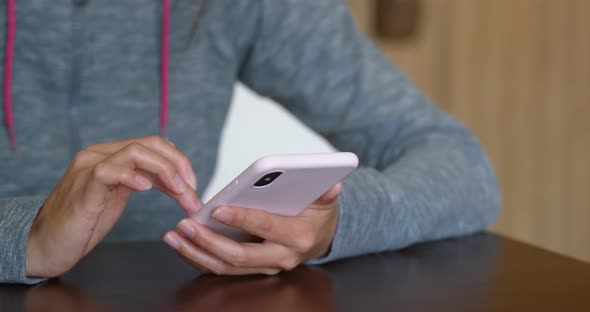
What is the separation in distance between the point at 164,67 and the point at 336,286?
596 millimetres

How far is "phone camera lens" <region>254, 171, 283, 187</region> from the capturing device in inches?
23.9

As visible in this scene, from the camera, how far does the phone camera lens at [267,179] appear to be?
1.99 ft

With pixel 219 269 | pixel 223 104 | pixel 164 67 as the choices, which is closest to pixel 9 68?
pixel 164 67

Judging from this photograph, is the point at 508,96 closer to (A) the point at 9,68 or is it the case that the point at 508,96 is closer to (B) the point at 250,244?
(A) the point at 9,68

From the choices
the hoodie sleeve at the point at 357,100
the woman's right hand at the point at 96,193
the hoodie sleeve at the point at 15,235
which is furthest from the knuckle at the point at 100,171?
the hoodie sleeve at the point at 357,100

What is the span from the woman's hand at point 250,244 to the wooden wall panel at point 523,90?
1616 mm

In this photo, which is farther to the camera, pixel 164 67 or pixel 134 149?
pixel 164 67

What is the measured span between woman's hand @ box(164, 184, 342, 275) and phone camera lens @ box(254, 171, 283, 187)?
5 centimetres

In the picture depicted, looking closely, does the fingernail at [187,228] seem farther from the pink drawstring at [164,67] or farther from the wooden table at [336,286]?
the pink drawstring at [164,67]

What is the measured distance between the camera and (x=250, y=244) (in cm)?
70

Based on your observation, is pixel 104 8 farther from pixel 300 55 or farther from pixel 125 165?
pixel 125 165

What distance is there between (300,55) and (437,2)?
126 cm

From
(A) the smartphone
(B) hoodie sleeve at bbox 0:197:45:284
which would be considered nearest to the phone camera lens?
(A) the smartphone

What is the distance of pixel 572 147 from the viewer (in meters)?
2.62
